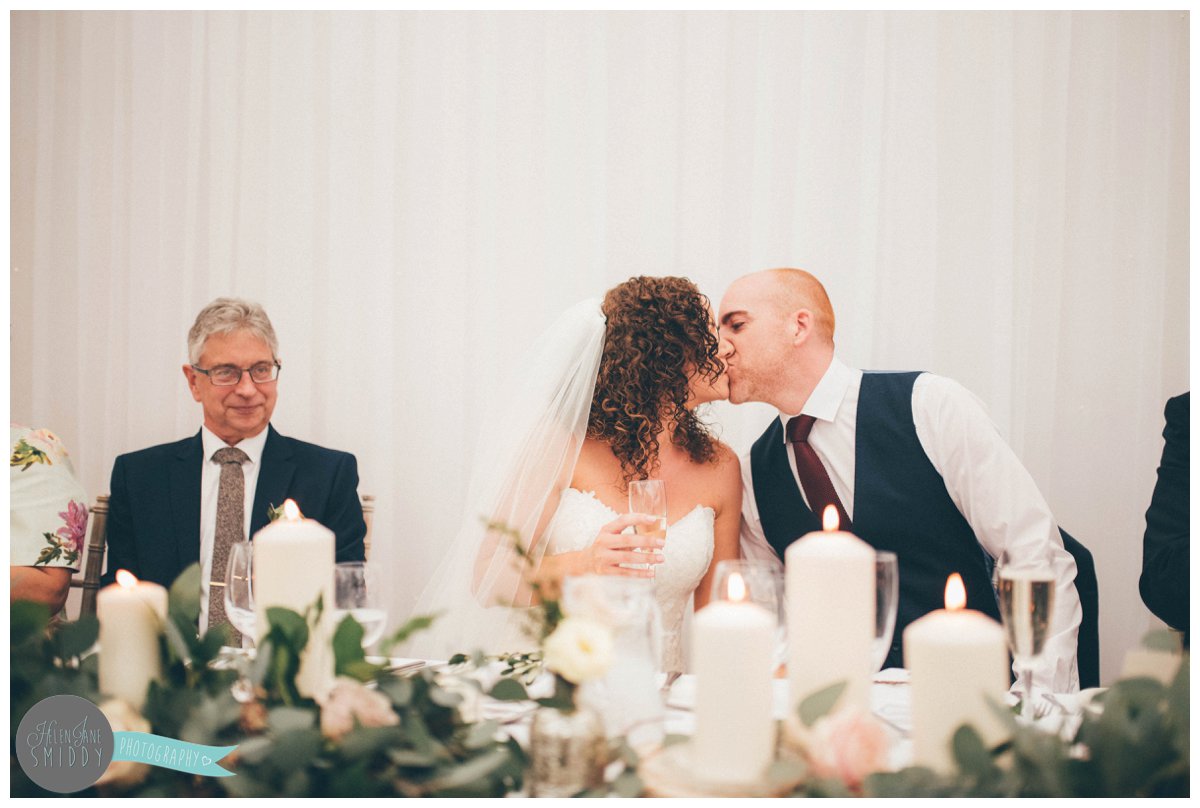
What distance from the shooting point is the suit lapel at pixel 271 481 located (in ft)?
8.86

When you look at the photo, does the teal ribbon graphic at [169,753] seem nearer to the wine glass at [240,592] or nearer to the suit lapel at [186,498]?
the wine glass at [240,592]

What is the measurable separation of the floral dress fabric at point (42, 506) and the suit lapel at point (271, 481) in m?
0.47

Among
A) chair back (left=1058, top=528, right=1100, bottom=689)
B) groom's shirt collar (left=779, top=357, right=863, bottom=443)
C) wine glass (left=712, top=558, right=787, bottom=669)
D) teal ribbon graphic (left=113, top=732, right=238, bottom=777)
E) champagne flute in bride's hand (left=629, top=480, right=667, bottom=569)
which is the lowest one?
chair back (left=1058, top=528, right=1100, bottom=689)

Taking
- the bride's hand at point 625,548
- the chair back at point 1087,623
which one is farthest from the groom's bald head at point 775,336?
the bride's hand at point 625,548

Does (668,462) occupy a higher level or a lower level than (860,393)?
lower

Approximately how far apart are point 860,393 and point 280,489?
5.71 ft

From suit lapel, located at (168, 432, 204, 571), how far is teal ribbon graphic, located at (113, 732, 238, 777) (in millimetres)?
1672

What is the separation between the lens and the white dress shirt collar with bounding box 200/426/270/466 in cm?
276

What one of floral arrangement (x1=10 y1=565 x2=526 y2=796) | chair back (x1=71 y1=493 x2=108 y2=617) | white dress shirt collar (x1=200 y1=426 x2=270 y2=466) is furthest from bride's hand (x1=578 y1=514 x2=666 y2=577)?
chair back (x1=71 y1=493 x2=108 y2=617)

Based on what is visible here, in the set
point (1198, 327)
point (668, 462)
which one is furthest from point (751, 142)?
point (1198, 327)

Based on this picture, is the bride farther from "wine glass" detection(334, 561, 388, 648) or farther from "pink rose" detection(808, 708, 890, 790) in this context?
"pink rose" detection(808, 708, 890, 790)

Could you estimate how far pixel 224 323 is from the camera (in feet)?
9.00

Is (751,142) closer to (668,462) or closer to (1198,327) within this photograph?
(668,462)

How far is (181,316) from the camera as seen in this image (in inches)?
128
